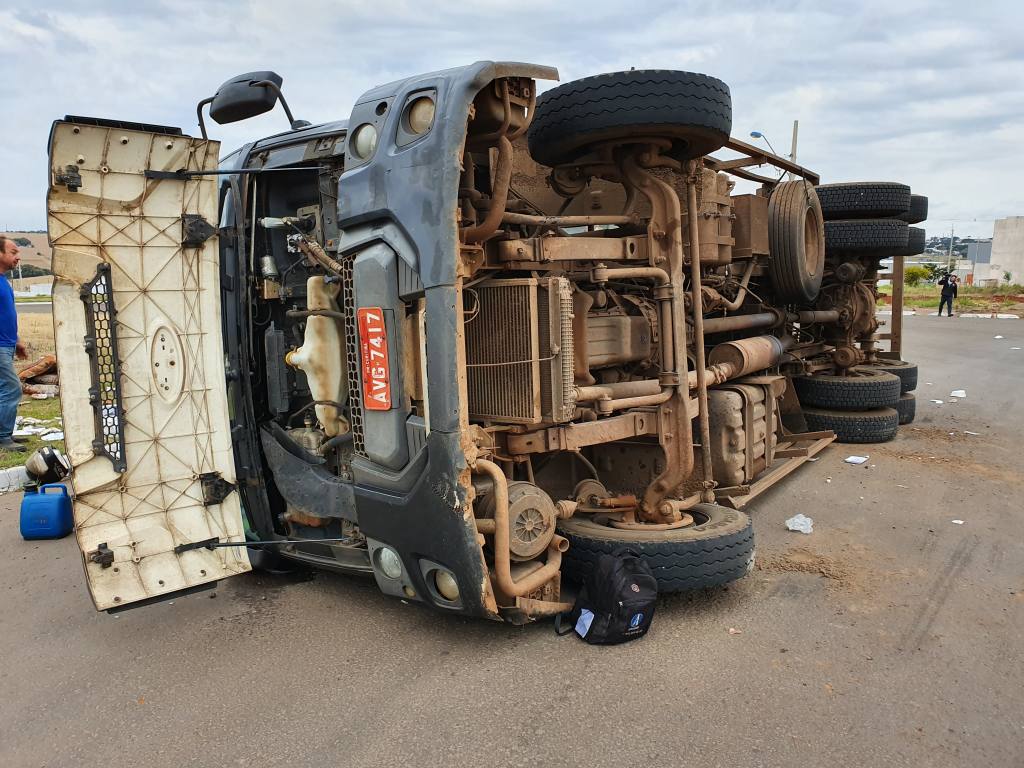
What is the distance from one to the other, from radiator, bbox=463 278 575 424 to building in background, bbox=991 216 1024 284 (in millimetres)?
56553

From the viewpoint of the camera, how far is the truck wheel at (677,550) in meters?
3.60

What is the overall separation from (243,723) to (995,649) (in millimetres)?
3195

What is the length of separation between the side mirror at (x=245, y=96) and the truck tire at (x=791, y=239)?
4.23 m

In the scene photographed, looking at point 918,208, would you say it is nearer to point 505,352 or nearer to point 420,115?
point 505,352

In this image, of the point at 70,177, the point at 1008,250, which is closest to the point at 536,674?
the point at 70,177

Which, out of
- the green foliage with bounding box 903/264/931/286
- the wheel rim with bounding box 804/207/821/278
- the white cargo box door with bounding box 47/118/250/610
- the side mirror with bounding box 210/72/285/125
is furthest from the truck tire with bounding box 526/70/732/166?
the green foliage with bounding box 903/264/931/286

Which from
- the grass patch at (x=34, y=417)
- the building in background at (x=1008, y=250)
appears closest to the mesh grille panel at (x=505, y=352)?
the grass patch at (x=34, y=417)

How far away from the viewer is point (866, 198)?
799 centimetres

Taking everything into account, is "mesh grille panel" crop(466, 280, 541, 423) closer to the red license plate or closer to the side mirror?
the red license plate

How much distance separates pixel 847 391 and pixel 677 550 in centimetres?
495

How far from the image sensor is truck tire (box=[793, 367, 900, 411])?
7664 millimetres

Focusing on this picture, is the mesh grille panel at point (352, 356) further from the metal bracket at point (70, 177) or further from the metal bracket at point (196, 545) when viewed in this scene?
the metal bracket at point (70, 177)

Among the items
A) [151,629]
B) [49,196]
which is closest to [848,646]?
[151,629]

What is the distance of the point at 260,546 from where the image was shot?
372cm
